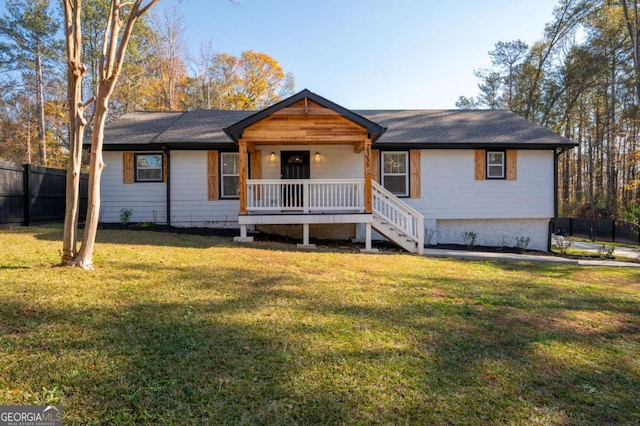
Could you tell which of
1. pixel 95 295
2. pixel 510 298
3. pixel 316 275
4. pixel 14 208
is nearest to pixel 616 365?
pixel 510 298

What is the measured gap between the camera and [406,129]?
12.4 metres

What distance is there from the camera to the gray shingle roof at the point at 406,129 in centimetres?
1136

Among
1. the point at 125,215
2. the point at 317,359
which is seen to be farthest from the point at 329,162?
the point at 317,359

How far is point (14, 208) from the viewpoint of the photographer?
30.8 feet

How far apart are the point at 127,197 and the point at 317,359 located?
10999mm

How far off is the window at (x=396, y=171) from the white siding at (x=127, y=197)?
760 cm

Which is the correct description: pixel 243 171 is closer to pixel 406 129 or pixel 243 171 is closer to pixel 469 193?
pixel 406 129

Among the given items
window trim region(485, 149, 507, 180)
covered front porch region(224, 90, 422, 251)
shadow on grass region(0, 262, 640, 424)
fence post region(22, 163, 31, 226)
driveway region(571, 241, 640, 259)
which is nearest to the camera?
shadow on grass region(0, 262, 640, 424)

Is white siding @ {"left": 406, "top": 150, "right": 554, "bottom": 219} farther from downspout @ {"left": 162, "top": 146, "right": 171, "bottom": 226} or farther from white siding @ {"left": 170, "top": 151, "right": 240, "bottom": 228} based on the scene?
downspout @ {"left": 162, "top": 146, "right": 171, "bottom": 226}

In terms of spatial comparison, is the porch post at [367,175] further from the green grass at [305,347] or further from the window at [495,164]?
the window at [495,164]

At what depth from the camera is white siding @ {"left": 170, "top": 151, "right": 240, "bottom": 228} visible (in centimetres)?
1148

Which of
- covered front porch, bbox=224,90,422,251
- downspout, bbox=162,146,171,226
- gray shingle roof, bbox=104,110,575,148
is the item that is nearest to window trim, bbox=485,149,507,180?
gray shingle roof, bbox=104,110,575,148

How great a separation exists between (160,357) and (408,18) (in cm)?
1298

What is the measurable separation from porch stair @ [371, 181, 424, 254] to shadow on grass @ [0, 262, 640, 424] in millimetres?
4547
